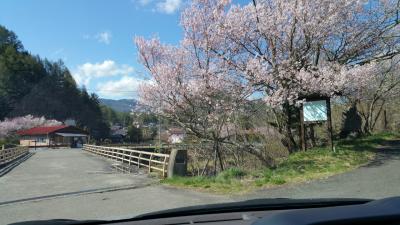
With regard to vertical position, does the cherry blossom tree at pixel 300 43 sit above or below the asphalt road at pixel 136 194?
above

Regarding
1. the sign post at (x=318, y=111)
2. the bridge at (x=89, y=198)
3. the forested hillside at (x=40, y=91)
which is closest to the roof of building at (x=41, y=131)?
the forested hillside at (x=40, y=91)

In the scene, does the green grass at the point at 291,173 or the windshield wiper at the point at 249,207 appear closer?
the windshield wiper at the point at 249,207

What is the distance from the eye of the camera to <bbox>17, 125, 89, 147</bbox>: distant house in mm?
100812

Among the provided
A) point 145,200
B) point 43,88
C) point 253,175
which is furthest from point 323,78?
point 43,88

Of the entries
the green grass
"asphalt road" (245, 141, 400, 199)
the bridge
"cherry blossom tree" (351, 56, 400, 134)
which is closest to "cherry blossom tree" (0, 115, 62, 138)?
"cherry blossom tree" (351, 56, 400, 134)

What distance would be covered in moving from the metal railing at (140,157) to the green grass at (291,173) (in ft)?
6.80

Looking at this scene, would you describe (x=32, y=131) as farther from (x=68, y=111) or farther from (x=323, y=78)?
(x=323, y=78)

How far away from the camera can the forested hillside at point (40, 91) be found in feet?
407

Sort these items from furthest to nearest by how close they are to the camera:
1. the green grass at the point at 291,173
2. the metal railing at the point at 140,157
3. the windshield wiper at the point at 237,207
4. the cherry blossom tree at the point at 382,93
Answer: the cherry blossom tree at the point at 382,93 < the metal railing at the point at 140,157 < the green grass at the point at 291,173 < the windshield wiper at the point at 237,207

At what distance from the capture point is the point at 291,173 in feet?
46.7

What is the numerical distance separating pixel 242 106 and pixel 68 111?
12931 cm

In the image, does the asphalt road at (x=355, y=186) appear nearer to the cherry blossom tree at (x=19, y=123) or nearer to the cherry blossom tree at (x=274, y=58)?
the cherry blossom tree at (x=274, y=58)

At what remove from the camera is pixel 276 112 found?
21.0 metres

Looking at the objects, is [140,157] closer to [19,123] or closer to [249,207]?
[249,207]
